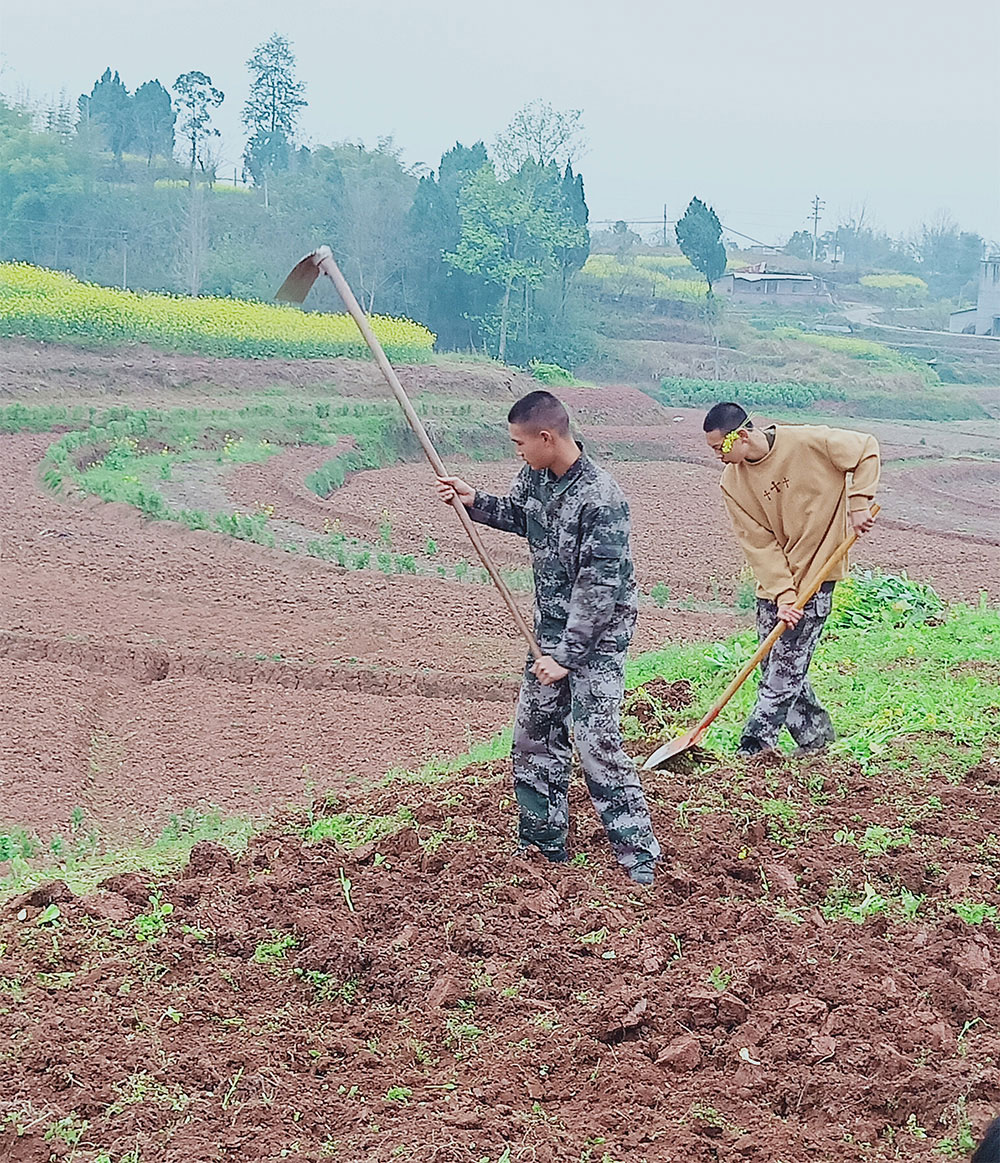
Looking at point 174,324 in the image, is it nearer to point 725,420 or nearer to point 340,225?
point 340,225

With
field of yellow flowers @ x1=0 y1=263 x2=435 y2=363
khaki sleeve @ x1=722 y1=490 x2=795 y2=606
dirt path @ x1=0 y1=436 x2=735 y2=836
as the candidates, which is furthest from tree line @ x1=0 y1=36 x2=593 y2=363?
khaki sleeve @ x1=722 y1=490 x2=795 y2=606

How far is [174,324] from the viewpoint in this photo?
1193 inches

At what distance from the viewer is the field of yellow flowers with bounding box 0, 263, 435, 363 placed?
93.4 feet

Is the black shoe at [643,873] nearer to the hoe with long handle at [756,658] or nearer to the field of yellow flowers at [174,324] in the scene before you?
the hoe with long handle at [756,658]

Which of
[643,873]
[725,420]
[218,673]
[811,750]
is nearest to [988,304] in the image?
[218,673]

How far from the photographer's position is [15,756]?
7.93 metres

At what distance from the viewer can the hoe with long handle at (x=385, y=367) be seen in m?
4.92

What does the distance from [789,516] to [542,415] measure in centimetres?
197

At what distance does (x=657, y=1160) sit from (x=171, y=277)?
39194mm

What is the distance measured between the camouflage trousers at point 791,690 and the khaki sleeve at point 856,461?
466 millimetres

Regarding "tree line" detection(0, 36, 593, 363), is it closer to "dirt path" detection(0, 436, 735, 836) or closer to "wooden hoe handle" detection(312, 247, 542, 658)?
"dirt path" detection(0, 436, 735, 836)

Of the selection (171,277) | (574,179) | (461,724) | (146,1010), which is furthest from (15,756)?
(574,179)

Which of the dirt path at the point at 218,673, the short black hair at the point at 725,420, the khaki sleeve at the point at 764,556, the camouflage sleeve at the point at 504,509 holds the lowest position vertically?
the dirt path at the point at 218,673

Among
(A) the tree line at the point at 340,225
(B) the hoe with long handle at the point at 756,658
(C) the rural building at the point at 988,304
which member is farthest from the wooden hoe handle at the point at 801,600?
(C) the rural building at the point at 988,304
